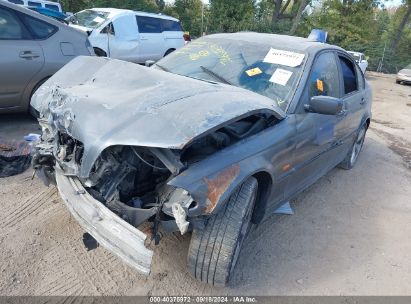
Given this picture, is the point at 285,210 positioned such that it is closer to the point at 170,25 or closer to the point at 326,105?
the point at 326,105

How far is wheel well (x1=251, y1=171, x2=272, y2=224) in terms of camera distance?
294 cm

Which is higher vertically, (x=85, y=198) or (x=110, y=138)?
(x=110, y=138)

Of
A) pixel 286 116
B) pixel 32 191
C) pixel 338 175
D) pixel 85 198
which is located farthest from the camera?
pixel 338 175

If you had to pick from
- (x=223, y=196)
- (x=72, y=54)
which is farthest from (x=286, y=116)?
(x=72, y=54)

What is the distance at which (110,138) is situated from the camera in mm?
2307

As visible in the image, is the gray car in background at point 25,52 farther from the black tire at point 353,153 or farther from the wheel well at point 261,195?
the black tire at point 353,153

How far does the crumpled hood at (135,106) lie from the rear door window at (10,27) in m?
1.94

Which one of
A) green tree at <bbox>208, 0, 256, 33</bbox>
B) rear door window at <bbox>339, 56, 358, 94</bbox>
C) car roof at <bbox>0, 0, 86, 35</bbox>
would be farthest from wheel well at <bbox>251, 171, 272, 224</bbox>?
green tree at <bbox>208, 0, 256, 33</bbox>

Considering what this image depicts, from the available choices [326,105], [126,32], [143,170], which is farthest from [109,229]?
[126,32]

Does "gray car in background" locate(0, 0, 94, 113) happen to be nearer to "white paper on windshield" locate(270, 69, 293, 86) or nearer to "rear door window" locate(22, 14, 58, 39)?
"rear door window" locate(22, 14, 58, 39)

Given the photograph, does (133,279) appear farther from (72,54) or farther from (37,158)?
(72,54)

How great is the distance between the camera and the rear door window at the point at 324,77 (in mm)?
3566

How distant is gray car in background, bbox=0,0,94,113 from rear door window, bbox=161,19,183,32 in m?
6.84

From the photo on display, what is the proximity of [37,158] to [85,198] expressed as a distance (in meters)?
0.69
